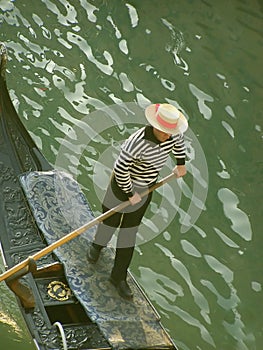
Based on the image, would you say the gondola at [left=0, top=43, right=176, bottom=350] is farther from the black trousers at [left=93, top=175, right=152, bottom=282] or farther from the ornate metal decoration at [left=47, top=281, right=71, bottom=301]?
the black trousers at [left=93, top=175, right=152, bottom=282]

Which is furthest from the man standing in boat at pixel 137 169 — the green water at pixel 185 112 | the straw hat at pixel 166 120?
the green water at pixel 185 112

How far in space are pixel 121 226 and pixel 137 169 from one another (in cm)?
30

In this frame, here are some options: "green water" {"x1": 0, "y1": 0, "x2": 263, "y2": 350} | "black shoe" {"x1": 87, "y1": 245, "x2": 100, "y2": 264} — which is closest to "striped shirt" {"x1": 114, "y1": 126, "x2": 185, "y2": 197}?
"black shoe" {"x1": 87, "y1": 245, "x2": 100, "y2": 264}

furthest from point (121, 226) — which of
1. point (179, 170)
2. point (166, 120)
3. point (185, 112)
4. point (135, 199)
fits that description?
point (185, 112)

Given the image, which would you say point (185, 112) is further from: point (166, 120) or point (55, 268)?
point (166, 120)

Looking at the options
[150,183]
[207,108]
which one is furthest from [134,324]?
[207,108]

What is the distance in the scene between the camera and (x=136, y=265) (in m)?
4.35

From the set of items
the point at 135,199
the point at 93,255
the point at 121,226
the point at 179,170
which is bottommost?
the point at 93,255

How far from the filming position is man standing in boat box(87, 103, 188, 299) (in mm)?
3219

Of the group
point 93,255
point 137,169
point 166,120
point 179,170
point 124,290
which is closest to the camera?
point 166,120

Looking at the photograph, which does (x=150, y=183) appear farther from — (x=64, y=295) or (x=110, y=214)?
(x=64, y=295)

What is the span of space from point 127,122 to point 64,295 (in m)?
1.89

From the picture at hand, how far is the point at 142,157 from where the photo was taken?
10.6 ft

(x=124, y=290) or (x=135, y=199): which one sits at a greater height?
(x=135, y=199)
